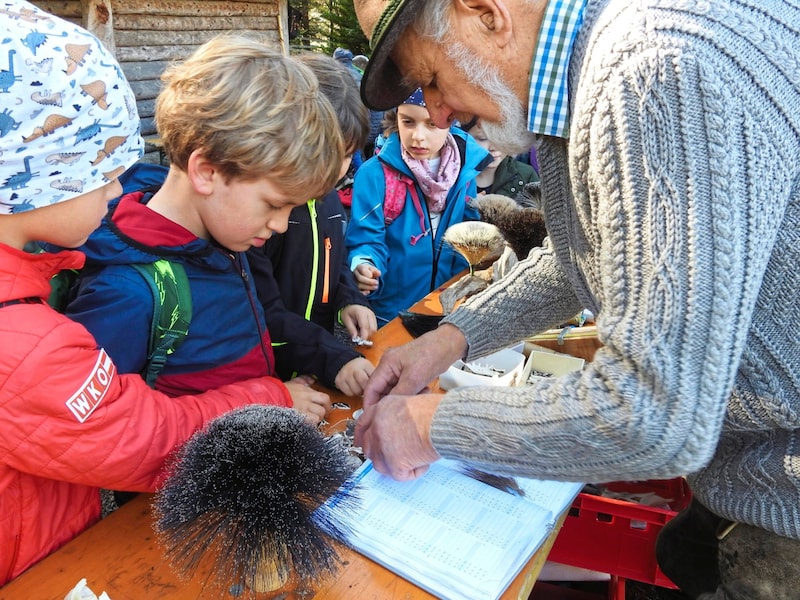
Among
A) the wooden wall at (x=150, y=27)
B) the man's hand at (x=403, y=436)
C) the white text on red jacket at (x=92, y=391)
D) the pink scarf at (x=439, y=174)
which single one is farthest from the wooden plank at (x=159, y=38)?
the man's hand at (x=403, y=436)

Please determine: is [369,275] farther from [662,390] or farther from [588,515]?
[662,390]

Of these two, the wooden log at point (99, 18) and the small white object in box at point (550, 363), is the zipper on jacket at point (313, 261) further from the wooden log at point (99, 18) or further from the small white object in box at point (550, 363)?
the wooden log at point (99, 18)

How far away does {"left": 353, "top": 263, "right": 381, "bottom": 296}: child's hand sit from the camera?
2.73 m

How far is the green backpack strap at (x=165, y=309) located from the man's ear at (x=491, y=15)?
0.90 metres

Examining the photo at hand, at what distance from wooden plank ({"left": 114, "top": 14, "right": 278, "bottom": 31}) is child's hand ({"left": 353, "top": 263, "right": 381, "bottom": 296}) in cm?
500

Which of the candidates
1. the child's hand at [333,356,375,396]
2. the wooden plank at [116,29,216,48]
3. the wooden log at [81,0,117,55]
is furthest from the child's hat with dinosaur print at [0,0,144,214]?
the wooden plank at [116,29,216,48]

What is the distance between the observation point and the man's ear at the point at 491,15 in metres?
1.06

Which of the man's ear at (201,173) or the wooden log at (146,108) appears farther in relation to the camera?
the wooden log at (146,108)

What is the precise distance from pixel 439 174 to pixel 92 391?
2.32 m

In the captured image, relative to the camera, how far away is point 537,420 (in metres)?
1.00

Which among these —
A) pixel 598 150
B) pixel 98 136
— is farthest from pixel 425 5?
pixel 98 136

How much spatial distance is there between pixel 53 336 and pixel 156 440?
0.98ft

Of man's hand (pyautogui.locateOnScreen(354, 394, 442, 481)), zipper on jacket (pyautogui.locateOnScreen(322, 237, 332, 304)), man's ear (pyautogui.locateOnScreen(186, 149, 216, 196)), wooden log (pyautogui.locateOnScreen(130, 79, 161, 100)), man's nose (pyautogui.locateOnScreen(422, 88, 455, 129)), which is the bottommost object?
wooden log (pyautogui.locateOnScreen(130, 79, 161, 100))

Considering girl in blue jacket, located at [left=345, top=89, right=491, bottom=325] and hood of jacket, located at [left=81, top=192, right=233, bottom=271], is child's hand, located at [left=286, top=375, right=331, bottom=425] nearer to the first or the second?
hood of jacket, located at [left=81, top=192, right=233, bottom=271]
